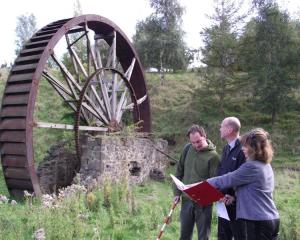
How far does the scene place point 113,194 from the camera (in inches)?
280

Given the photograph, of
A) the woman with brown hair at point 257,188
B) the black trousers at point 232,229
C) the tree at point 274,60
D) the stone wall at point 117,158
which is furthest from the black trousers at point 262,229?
the tree at point 274,60

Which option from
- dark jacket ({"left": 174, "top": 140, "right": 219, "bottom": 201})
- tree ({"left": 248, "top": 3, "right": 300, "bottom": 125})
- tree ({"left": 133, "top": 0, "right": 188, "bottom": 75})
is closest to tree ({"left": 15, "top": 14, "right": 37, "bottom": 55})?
tree ({"left": 133, "top": 0, "right": 188, "bottom": 75})

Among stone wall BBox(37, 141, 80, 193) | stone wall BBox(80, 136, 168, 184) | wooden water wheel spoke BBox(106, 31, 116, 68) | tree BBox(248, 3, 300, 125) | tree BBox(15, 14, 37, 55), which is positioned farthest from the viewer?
tree BBox(15, 14, 37, 55)

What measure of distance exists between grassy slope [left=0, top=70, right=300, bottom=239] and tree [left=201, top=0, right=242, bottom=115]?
2.44 feet

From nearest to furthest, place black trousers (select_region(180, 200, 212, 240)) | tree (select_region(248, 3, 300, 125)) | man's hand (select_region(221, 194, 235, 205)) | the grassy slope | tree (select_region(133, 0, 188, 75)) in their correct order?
1. man's hand (select_region(221, 194, 235, 205))
2. black trousers (select_region(180, 200, 212, 240))
3. the grassy slope
4. tree (select_region(248, 3, 300, 125))
5. tree (select_region(133, 0, 188, 75))

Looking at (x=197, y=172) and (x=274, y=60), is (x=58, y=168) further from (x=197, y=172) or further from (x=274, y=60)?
(x=274, y=60)

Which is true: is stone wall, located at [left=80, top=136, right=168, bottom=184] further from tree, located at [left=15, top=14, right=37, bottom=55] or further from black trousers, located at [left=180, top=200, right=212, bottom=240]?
tree, located at [left=15, top=14, right=37, bottom=55]

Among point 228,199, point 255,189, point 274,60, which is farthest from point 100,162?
point 274,60

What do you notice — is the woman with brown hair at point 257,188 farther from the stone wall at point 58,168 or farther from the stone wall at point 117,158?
the stone wall at point 58,168

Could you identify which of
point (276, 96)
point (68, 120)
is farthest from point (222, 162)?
point (68, 120)

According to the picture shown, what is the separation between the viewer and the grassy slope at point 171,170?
5344 millimetres

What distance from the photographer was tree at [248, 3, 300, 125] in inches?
675

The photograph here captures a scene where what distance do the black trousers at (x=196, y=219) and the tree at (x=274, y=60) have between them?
13.2m

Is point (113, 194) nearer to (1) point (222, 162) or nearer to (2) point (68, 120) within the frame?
(1) point (222, 162)
